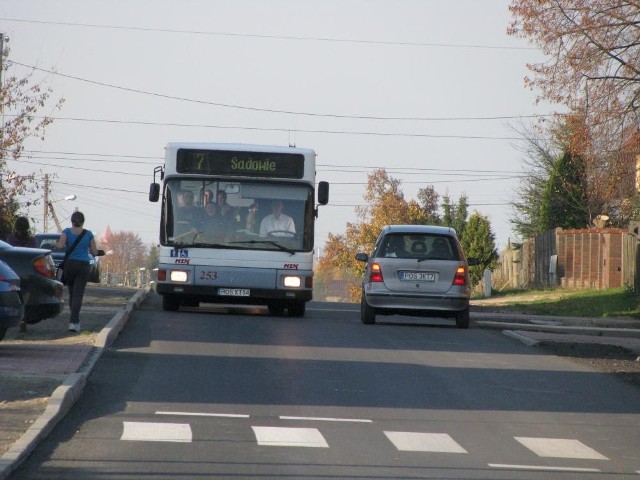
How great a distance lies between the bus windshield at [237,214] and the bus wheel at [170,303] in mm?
1283

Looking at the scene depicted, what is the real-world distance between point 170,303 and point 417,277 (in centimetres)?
491

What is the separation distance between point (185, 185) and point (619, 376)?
10203 millimetres

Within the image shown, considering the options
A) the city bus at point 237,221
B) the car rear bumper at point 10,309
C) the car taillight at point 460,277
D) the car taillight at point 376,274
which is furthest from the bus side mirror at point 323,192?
the car rear bumper at point 10,309

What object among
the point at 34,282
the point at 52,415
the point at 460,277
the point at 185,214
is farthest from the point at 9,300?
the point at 460,277

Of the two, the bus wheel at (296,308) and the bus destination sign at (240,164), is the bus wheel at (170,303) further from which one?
the bus destination sign at (240,164)

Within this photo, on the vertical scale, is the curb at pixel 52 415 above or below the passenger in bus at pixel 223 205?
below

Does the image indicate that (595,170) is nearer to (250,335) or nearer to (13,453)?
(250,335)

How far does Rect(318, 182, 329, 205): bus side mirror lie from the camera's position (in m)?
22.8

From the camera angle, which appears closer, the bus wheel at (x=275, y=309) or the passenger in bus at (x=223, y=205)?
the passenger in bus at (x=223, y=205)

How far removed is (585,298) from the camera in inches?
1337

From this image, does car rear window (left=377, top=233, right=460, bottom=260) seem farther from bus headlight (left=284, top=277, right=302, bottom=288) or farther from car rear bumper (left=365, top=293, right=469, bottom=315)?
bus headlight (left=284, top=277, right=302, bottom=288)

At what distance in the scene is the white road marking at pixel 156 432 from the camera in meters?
9.50

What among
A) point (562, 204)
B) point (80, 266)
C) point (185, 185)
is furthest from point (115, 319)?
point (562, 204)

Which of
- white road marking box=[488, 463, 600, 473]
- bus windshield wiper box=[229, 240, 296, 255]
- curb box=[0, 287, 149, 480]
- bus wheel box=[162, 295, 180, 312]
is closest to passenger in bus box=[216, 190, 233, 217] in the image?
bus windshield wiper box=[229, 240, 296, 255]
